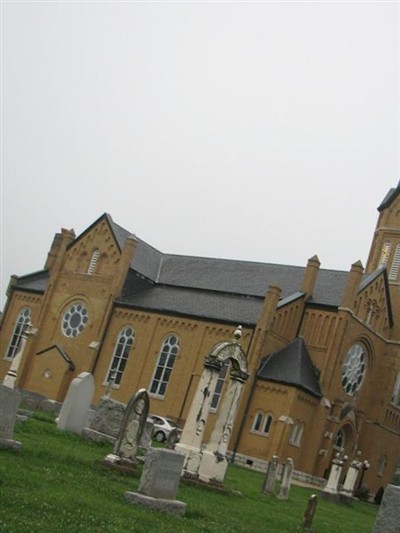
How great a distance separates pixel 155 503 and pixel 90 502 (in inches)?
57.7

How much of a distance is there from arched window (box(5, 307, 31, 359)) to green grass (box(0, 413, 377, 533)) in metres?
30.5

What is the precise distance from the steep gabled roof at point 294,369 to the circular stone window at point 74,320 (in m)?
13.5

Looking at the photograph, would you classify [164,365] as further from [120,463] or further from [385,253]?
[120,463]

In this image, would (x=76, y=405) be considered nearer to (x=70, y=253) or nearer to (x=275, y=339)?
(x=275, y=339)

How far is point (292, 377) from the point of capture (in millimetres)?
39656

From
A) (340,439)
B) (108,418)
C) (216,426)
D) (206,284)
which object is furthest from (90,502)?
(206,284)

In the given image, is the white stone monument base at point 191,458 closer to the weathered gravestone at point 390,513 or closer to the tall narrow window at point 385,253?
→ the weathered gravestone at point 390,513

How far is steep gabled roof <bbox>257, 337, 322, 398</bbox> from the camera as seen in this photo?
130 feet

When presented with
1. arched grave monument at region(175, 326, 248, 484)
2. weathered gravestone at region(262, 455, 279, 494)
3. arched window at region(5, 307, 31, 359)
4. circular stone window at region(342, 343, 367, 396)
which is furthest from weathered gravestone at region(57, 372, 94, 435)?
arched window at region(5, 307, 31, 359)

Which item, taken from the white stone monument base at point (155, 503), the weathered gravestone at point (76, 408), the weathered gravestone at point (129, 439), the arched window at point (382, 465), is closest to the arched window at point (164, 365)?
the arched window at point (382, 465)

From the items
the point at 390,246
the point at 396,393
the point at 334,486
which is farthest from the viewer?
the point at 390,246

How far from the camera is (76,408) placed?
22.7 metres

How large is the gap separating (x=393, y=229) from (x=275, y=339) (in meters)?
13.4

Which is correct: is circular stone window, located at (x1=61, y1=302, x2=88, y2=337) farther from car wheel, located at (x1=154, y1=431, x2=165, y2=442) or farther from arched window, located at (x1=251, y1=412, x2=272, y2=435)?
arched window, located at (x1=251, y1=412, x2=272, y2=435)
